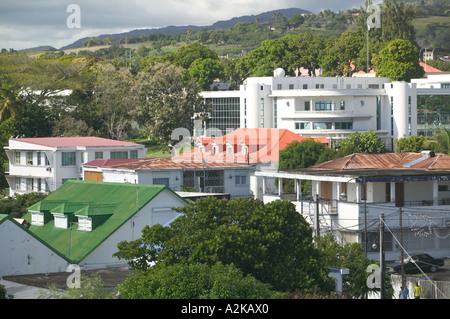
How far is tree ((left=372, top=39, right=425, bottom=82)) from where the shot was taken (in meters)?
129

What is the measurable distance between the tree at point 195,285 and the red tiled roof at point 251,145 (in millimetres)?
46558

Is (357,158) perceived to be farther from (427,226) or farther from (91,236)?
(91,236)

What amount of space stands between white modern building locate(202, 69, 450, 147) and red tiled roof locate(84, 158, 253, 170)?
37.6 meters

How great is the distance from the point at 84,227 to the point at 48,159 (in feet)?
105

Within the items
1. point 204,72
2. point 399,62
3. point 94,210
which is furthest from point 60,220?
point 204,72

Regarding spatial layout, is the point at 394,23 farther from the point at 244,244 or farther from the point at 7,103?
the point at 244,244

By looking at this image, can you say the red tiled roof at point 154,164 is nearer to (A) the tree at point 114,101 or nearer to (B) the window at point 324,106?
(A) the tree at point 114,101

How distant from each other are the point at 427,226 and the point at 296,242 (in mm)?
20520

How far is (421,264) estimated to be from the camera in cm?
4850

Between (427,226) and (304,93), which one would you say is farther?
(304,93)

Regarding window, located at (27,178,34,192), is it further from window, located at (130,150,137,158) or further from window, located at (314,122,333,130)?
window, located at (314,122,333,130)

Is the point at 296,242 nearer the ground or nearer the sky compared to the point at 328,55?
nearer the ground
